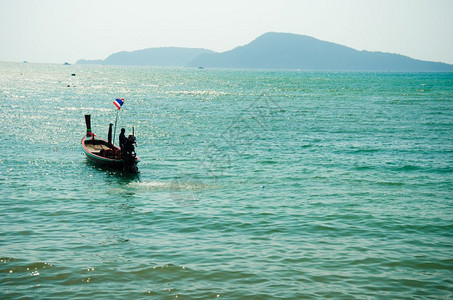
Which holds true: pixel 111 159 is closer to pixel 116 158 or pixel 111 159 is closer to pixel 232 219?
pixel 116 158

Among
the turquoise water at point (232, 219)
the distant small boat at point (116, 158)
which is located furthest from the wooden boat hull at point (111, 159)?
the turquoise water at point (232, 219)

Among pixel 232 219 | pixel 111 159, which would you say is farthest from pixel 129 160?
pixel 232 219

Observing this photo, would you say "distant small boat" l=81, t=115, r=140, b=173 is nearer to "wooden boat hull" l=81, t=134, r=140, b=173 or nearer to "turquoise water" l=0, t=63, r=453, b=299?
"wooden boat hull" l=81, t=134, r=140, b=173

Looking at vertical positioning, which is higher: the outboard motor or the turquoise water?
the outboard motor

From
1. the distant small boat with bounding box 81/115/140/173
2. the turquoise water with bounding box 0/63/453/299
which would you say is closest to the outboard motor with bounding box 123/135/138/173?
the distant small boat with bounding box 81/115/140/173

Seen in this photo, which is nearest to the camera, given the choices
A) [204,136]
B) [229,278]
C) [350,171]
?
[229,278]

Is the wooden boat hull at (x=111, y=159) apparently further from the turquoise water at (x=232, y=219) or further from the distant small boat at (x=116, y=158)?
the turquoise water at (x=232, y=219)

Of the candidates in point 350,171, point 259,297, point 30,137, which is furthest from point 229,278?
point 30,137

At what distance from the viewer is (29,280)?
13242 millimetres

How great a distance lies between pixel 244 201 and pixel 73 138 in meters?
24.2

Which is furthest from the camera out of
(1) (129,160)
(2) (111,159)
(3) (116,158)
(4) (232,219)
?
(2) (111,159)

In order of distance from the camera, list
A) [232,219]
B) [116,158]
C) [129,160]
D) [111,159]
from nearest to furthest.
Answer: [232,219] < [129,160] < [116,158] < [111,159]

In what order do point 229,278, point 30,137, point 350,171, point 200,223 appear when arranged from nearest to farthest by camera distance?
point 229,278
point 200,223
point 350,171
point 30,137

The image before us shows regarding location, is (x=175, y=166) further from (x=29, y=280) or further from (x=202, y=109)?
(x=202, y=109)
